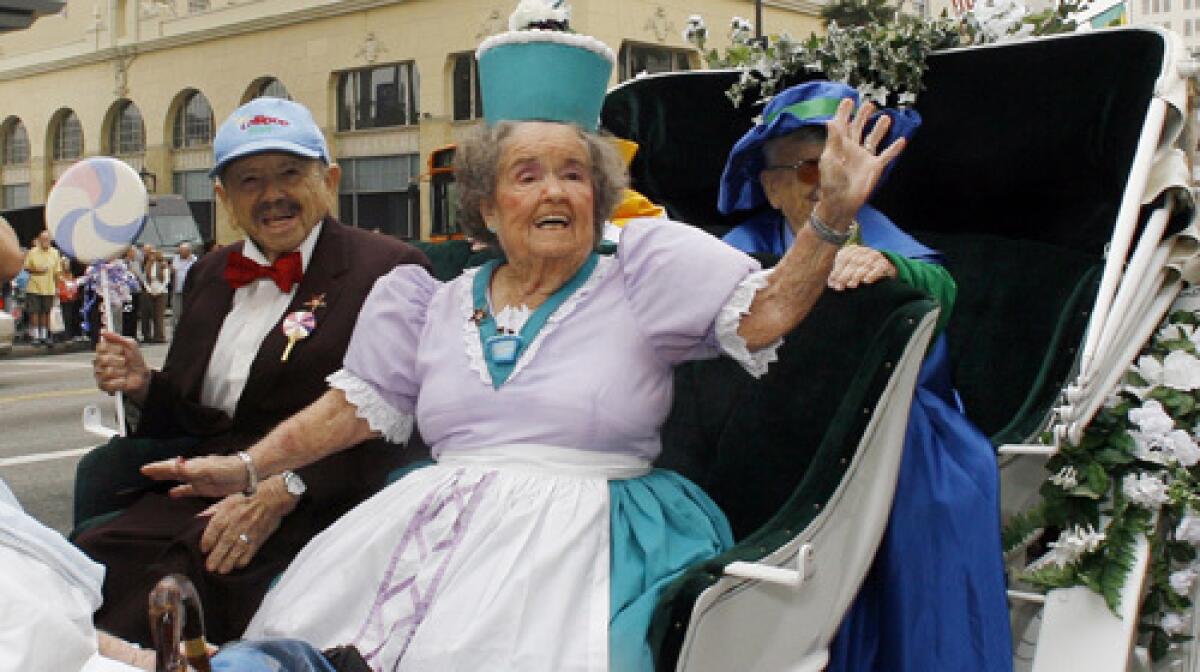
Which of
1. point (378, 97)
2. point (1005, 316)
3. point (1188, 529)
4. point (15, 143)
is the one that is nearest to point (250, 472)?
point (1188, 529)

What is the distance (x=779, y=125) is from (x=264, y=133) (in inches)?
52.7

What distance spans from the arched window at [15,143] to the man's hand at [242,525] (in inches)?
1470

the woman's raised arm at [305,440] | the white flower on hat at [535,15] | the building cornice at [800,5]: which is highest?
the building cornice at [800,5]

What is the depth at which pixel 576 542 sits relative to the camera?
223 cm

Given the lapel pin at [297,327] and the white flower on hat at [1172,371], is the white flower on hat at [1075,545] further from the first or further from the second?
the lapel pin at [297,327]

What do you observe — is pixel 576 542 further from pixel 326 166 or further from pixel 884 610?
pixel 326 166

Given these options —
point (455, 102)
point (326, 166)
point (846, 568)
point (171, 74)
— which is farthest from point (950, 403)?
point (171, 74)

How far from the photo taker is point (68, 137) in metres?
35.3

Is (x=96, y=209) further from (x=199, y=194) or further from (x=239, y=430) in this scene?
(x=199, y=194)

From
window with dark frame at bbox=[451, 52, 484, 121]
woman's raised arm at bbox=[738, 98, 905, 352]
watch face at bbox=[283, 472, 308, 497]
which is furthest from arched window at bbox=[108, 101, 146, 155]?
woman's raised arm at bbox=[738, 98, 905, 352]

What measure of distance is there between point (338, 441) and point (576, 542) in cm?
70

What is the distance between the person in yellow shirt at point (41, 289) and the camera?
650 inches

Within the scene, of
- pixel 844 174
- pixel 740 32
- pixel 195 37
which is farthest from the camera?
pixel 195 37

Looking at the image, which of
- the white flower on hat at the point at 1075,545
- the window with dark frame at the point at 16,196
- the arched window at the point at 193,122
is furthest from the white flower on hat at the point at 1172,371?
the window with dark frame at the point at 16,196
